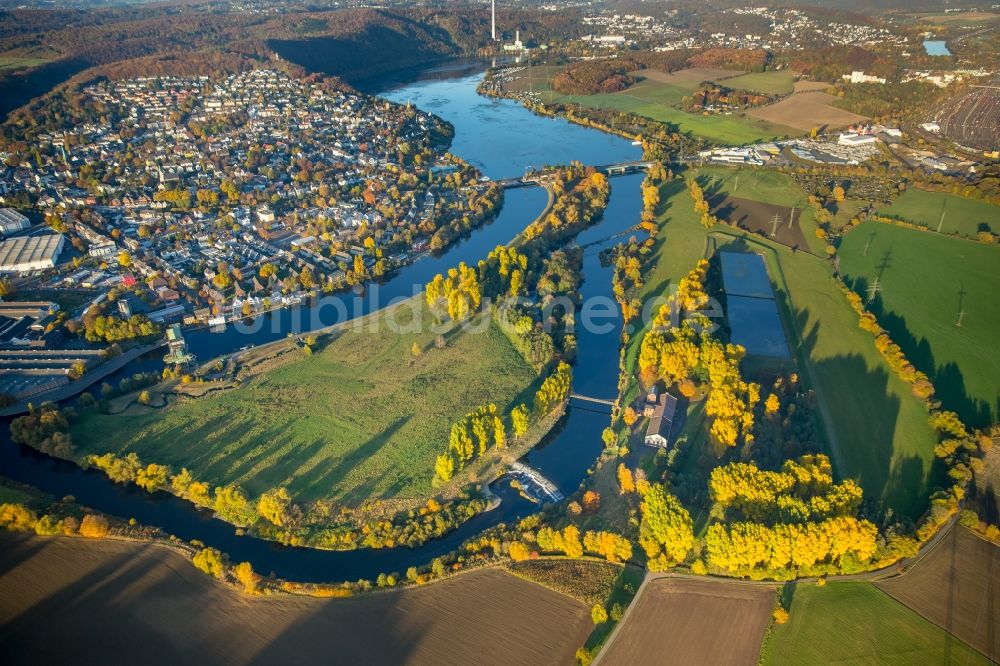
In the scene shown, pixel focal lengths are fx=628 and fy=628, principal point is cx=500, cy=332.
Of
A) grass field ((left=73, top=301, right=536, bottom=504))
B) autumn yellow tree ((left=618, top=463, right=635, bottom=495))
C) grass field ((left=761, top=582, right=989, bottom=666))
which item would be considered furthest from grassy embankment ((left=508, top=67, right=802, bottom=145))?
grass field ((left=761, top=582, right=989, bottom=666))

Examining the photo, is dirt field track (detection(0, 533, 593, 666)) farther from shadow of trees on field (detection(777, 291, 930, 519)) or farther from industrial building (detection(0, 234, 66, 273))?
industrial building (detection(0, 234, 66, 273))

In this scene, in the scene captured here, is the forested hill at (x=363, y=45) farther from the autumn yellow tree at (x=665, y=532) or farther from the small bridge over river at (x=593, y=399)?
the autumn yellow tree at (x=665, y=532)

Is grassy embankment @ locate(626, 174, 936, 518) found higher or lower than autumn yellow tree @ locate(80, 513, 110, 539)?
higher

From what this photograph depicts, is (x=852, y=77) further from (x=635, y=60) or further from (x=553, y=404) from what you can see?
(x=553, y=404)

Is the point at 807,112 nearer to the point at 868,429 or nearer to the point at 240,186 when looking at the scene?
the point at 868,429

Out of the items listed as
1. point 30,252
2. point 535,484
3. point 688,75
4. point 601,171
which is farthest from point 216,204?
point 688,75

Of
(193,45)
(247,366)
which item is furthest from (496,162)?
(193,45)
